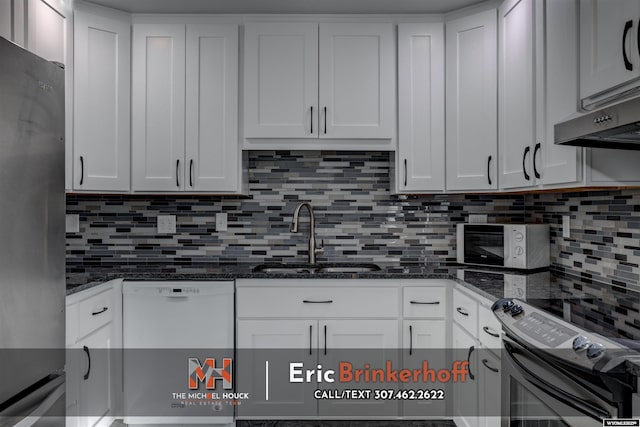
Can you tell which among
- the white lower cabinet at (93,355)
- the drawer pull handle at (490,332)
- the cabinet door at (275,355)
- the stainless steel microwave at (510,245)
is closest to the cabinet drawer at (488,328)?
the drawer pull handle at (490,332)

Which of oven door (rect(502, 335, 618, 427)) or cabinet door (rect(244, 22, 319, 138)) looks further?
cabinet door (rect(244, 22, 319, 138))

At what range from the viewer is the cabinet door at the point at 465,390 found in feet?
6.91

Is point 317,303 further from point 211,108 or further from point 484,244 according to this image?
point 211,108

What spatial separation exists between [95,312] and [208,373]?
657 millimetres

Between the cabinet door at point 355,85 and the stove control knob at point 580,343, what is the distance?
174 centimetres

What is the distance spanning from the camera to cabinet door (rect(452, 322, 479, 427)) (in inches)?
82.9

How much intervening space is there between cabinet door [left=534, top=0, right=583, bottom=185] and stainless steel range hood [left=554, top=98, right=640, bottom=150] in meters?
0.18

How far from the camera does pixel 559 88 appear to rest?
1860 millimetres

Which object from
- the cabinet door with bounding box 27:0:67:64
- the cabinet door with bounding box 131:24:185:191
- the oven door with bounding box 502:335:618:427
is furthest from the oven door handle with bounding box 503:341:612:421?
the cabinet door with bounding box 27:0:67:64

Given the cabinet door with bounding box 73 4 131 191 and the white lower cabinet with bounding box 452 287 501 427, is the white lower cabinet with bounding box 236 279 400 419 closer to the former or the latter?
the white lower cabinet with bounding box 452 287 501 427

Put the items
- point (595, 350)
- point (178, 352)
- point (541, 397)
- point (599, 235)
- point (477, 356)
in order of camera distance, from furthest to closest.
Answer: point (178, 352) → point (599, 235) → point (477, 356) → point (541, 397) → point (595, 350)

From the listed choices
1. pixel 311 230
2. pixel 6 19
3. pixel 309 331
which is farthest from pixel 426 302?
pixel 6 19

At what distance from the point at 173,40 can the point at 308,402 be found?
2204 mm

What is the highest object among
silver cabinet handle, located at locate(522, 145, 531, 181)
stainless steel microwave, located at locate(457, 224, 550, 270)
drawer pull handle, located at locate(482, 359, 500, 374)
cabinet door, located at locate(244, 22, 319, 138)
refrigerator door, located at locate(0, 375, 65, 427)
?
cabinet door, located at locate(244, 22, 319, 138)
